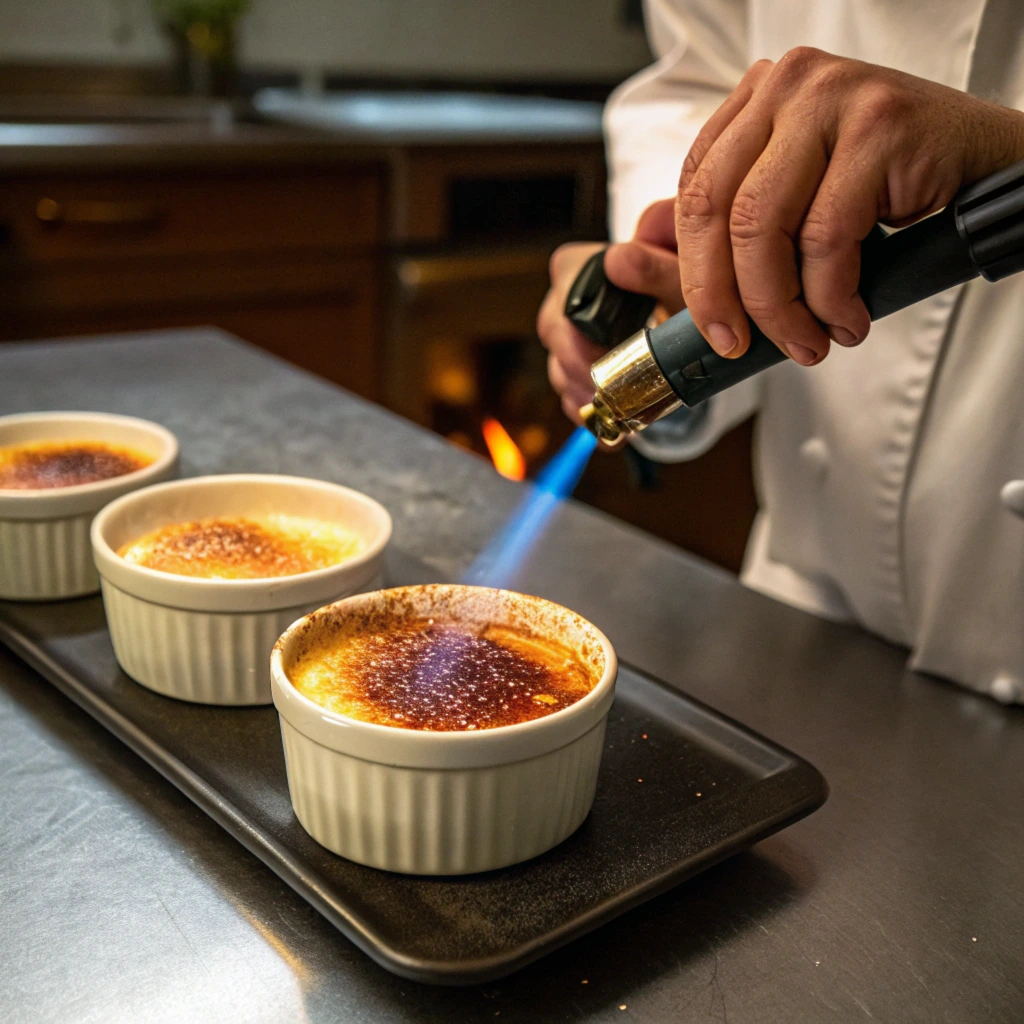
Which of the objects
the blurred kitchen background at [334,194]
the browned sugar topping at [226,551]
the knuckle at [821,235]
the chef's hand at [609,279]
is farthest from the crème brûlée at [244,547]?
the blurred kitchen background at [334,194]

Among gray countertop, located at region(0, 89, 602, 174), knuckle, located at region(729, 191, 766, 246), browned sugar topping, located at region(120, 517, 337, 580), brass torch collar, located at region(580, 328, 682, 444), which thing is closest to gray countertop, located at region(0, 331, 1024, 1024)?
browned sugar topping, located at region(120, 517, 337, 580)

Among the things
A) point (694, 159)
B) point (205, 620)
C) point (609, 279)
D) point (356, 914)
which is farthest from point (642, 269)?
point (356, 914)

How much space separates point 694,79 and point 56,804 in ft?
3.11

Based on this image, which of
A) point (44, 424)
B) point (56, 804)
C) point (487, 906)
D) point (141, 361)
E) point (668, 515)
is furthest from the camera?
point (668, 515)

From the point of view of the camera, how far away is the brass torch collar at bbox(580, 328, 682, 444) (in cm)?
68

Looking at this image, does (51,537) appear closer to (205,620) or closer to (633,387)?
(205,620)

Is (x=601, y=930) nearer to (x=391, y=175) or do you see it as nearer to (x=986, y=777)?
(x=986, y=777)

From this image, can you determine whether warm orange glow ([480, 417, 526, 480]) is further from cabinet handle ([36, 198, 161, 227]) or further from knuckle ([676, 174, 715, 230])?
cabinet handle ([36, 198, 161, 227])

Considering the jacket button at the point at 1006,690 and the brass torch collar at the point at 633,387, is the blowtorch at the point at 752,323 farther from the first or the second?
the jacket button at the point at 1006,690

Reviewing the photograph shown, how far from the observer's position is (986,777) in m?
0.74

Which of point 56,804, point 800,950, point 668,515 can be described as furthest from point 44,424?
point 668,515

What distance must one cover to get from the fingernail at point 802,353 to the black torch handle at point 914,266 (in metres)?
0.02

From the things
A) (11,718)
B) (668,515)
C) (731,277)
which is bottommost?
(668,515)

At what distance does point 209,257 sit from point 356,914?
2.16 metres
